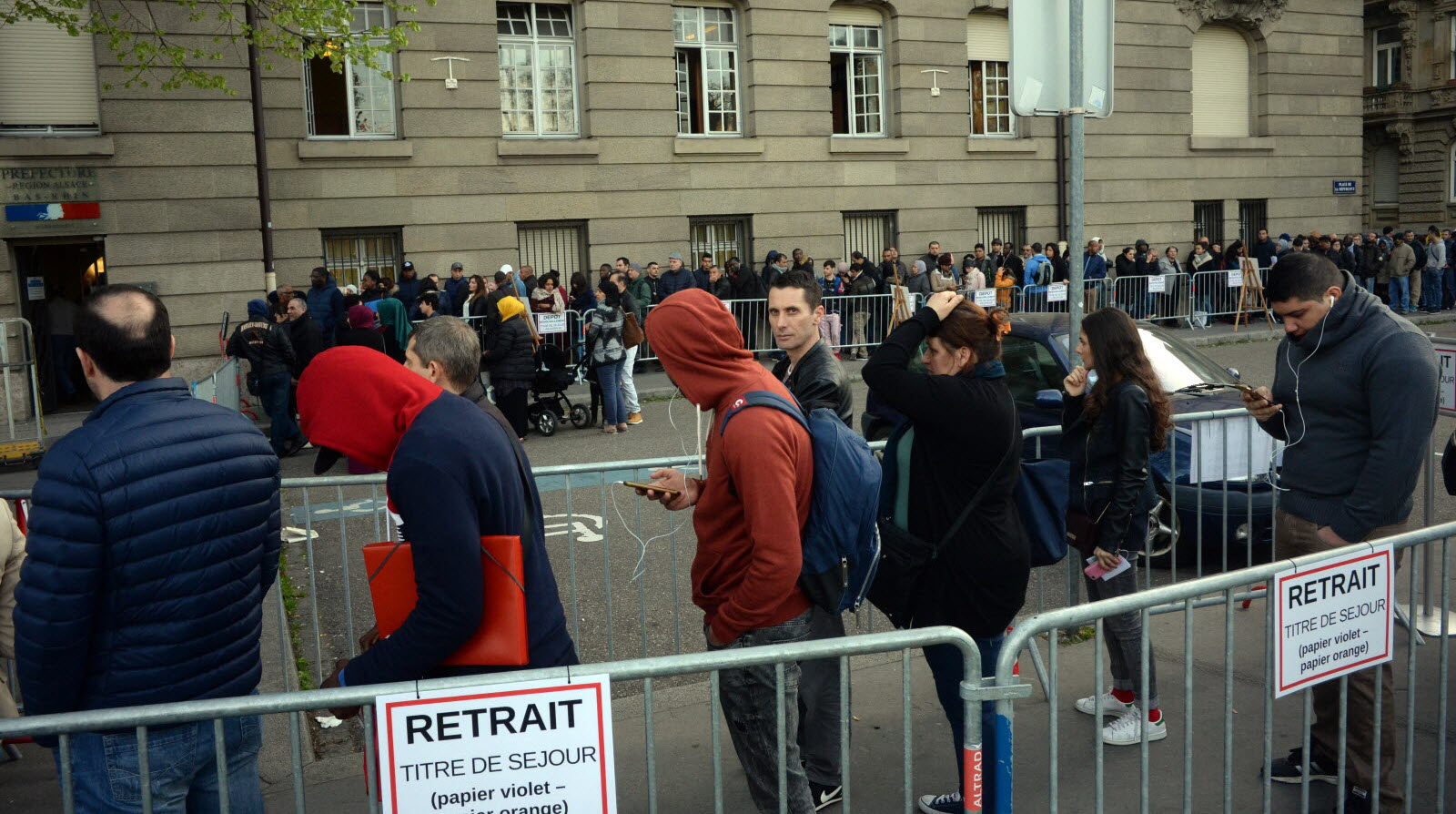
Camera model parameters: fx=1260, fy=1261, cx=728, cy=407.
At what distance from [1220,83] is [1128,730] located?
27.3m

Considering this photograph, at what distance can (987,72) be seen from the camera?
26.2 meters

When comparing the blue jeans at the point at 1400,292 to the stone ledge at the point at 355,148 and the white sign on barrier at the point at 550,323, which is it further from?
the stone ledge at the point at 355,148

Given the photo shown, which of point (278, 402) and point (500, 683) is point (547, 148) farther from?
point (500, 683)

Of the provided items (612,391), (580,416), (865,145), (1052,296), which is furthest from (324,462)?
(1052,296)

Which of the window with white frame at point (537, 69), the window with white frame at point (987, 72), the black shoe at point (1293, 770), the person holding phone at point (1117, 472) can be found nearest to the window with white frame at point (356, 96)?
the window with white frame at point (537, 69)

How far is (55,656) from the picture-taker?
2.91 metres

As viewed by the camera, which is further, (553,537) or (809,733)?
(553,537)

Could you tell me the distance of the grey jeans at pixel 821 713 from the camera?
14.4ft

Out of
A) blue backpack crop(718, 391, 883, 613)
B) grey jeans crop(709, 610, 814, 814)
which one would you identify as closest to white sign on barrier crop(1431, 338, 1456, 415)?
blue backpack crop(718, 391, 883, 613)

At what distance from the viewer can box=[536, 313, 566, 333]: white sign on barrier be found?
18.3 meters

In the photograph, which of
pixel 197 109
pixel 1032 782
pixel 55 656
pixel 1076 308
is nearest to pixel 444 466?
pixel 55 656

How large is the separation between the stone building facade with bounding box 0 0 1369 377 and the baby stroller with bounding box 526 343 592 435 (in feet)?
20.4

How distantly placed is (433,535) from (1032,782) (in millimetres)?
2721

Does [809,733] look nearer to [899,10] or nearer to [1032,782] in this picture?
[1032,782]
